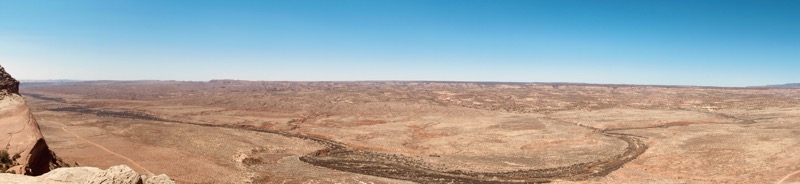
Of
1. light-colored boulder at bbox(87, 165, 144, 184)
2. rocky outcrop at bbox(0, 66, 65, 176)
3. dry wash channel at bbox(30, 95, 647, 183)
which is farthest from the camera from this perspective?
dry wash channel at bbox(30, 95, 647, 183)

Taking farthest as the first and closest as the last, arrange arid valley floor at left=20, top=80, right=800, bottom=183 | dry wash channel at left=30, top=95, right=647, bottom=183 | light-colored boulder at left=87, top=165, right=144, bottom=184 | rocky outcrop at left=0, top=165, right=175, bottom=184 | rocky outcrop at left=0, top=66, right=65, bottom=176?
dry wash channel at left=30, top=95, right=647, bottom=183, arid valley floor at left=20, top=80, right=800, bottom=183, rocky outcrop at left=0, top=66, right=65, bottom=176, light-colored boulder at left=87, top=165, right=144, bottom=184, rocky outcrop at left=0, top=165, right=175, bottom=184

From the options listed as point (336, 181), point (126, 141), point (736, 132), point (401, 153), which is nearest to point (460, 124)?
point (401, 153)

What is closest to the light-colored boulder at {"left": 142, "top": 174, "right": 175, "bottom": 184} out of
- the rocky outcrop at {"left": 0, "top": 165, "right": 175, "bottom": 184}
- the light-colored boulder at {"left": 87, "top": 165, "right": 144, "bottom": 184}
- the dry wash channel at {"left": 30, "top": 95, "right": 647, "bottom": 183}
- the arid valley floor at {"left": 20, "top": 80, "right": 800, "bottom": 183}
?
the rocky outcrop at {"left": 0, "top": 165, "right": 175, "bottom": 184}

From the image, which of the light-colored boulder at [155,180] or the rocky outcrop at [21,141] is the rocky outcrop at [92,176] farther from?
the rocky outcrop at [21,141]

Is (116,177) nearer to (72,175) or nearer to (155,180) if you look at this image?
(72,175)

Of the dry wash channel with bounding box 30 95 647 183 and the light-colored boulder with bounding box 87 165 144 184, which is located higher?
the light-colored boulder with bounding box 87 165 144 184

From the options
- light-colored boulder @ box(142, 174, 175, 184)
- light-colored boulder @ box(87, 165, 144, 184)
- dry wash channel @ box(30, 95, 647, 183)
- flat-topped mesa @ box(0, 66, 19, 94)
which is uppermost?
flat-topped mesa @ box(0, 66, 19, 94)

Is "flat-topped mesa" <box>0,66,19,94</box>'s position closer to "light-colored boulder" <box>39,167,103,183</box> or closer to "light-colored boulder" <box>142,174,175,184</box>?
"light-colored boulder" <box>39,167,103,183</box>

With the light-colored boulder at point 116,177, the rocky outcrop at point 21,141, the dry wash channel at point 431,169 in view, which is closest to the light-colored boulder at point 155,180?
the light-colored boulder at point 116,177

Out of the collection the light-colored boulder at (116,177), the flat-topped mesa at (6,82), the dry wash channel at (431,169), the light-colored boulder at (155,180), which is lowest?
the dry wash channel at (431,169)

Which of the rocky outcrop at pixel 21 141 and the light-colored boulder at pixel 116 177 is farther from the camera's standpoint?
the rocky outcrop at pixel 21 141
